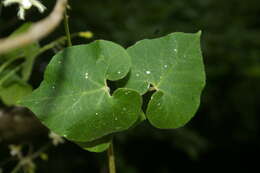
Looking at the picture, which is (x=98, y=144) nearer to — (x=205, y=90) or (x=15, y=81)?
(x=15, y=81)

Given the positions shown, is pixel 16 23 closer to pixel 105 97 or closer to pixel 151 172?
pixel 105 97

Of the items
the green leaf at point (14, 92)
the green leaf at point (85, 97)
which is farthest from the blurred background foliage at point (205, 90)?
the green leaf at point (85, 97)

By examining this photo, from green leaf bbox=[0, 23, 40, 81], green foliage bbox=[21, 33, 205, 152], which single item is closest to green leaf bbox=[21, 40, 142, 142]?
green foliage bbox=[21, 33, 205, 152]

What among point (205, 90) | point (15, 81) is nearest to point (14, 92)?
point (15, 81)

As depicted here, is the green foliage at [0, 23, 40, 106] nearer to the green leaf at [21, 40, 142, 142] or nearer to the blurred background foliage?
the blurred background foliage

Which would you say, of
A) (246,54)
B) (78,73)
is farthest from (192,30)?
(78,73)
